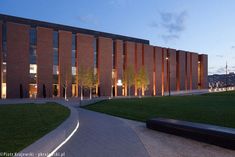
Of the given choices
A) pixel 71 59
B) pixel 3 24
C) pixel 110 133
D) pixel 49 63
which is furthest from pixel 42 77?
pixel 110 133

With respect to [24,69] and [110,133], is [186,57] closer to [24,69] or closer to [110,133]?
[24,69]

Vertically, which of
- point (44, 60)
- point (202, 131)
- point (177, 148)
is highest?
point (44, 60)

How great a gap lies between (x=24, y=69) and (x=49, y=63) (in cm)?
518

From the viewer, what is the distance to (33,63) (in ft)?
189

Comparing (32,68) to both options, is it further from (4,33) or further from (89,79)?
(89,79)

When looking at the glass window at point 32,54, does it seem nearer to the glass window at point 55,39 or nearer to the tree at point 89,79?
the glass window at point 55,39

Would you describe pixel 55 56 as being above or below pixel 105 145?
above

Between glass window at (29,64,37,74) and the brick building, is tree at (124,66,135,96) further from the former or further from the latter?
glass window at (29,64,37,74)

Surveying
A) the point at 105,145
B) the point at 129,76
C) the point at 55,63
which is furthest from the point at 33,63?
the point at 105,145

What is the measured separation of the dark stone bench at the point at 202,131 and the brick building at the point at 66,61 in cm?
4594

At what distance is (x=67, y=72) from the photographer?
202 feet

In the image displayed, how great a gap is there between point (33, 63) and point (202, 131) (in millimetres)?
50940

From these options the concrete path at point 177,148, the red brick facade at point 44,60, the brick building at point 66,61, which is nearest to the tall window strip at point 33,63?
the brick building at point 66,61

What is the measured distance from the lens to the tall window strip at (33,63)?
57.0 metres
